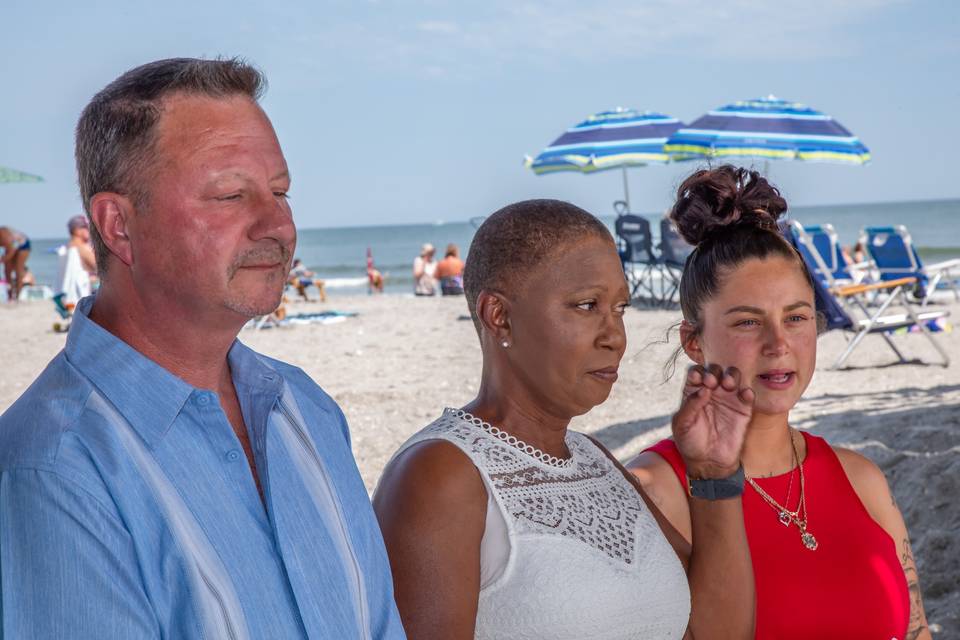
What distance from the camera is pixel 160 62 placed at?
5.14 feet

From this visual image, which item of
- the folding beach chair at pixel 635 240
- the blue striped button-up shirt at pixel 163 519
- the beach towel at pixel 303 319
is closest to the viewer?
the blue striped button-up shirt at pixel 163 519

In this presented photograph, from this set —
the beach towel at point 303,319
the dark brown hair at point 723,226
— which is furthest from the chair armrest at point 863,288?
the beach towel at point 303,319

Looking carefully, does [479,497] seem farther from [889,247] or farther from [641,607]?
[889,247]

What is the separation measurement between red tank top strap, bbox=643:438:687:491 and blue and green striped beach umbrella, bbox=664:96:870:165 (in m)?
10.5

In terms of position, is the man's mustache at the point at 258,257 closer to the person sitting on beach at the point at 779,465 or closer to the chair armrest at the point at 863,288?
the person sitting on beach at the point at 779,465

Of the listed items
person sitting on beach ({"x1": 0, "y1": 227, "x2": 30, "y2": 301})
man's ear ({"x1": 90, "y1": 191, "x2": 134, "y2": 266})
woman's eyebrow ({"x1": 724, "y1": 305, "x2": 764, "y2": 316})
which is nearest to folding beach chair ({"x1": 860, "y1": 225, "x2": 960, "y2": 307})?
woman's eyebrow ({"x1": 724, "y1": 305, "x2": 764, "y2": 316})

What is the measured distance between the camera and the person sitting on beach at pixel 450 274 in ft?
66.5

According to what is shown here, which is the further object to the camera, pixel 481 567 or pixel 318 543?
pixel 481 567

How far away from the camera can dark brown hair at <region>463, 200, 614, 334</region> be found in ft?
6.85

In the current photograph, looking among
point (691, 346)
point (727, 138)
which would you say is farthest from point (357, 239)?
point (691, 346)

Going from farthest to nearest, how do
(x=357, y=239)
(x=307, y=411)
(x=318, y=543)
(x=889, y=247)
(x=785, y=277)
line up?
(x=357, y=239) → (x=889, y=247) → (x=785, y=277) → (x=307, y=411) → (x=318, y=543)

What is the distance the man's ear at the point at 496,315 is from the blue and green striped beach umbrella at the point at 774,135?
11001 millimetres

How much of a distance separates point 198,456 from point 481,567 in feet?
2.21

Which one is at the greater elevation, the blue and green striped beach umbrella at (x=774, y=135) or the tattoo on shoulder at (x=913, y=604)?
the blue and green striped beach umbrella at (x=774, y=135)
